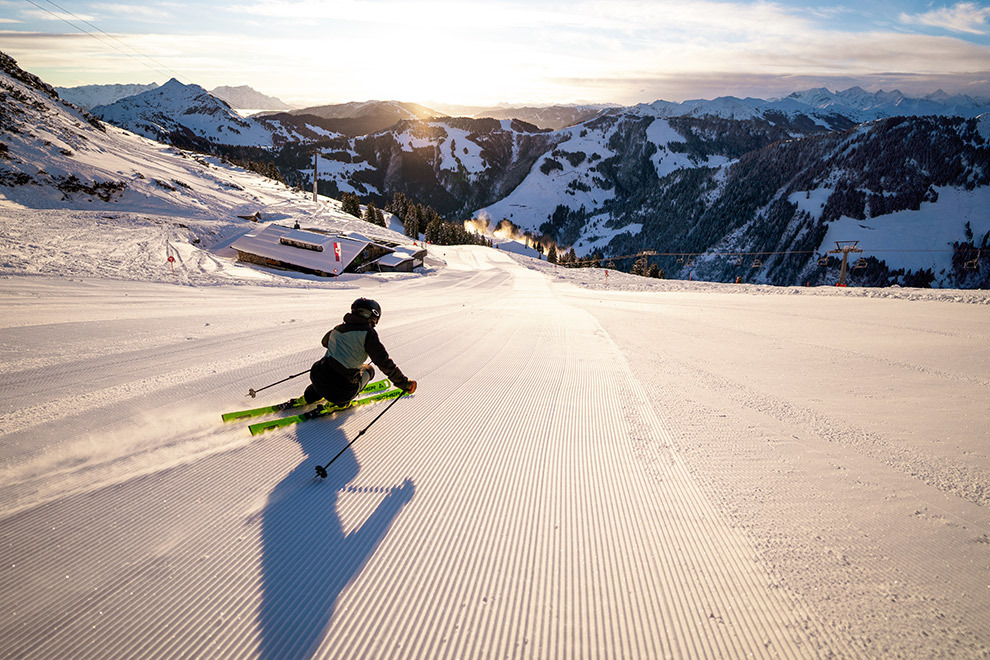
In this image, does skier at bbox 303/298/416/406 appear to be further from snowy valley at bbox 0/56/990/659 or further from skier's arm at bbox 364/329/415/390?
snowy valley at bbox 0/56/990/659

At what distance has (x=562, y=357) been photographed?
7910 millimetres

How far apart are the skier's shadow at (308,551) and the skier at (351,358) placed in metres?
1.01

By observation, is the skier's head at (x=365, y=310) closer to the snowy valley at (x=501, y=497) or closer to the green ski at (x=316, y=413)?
the green ski at (x=316, y=413)

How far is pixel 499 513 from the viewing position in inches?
127

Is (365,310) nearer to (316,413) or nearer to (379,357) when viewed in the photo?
(379,357)

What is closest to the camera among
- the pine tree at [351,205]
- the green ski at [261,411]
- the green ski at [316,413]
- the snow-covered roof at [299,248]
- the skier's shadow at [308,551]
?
the skier's shadow at [308,551]

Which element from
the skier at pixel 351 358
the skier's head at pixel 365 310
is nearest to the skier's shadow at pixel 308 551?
the skier at pixel 351 358

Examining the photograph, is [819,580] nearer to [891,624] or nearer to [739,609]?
[891,624]

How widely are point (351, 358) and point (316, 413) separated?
2.76 ft

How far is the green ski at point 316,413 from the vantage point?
14.6ft

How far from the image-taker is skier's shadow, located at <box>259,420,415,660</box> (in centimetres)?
224

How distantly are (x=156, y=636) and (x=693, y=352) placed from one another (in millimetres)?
8512

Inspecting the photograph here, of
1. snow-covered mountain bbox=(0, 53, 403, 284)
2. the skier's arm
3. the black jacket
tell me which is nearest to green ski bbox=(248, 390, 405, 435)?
the black jacket

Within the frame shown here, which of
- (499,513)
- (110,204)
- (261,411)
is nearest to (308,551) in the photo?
(499,513)
